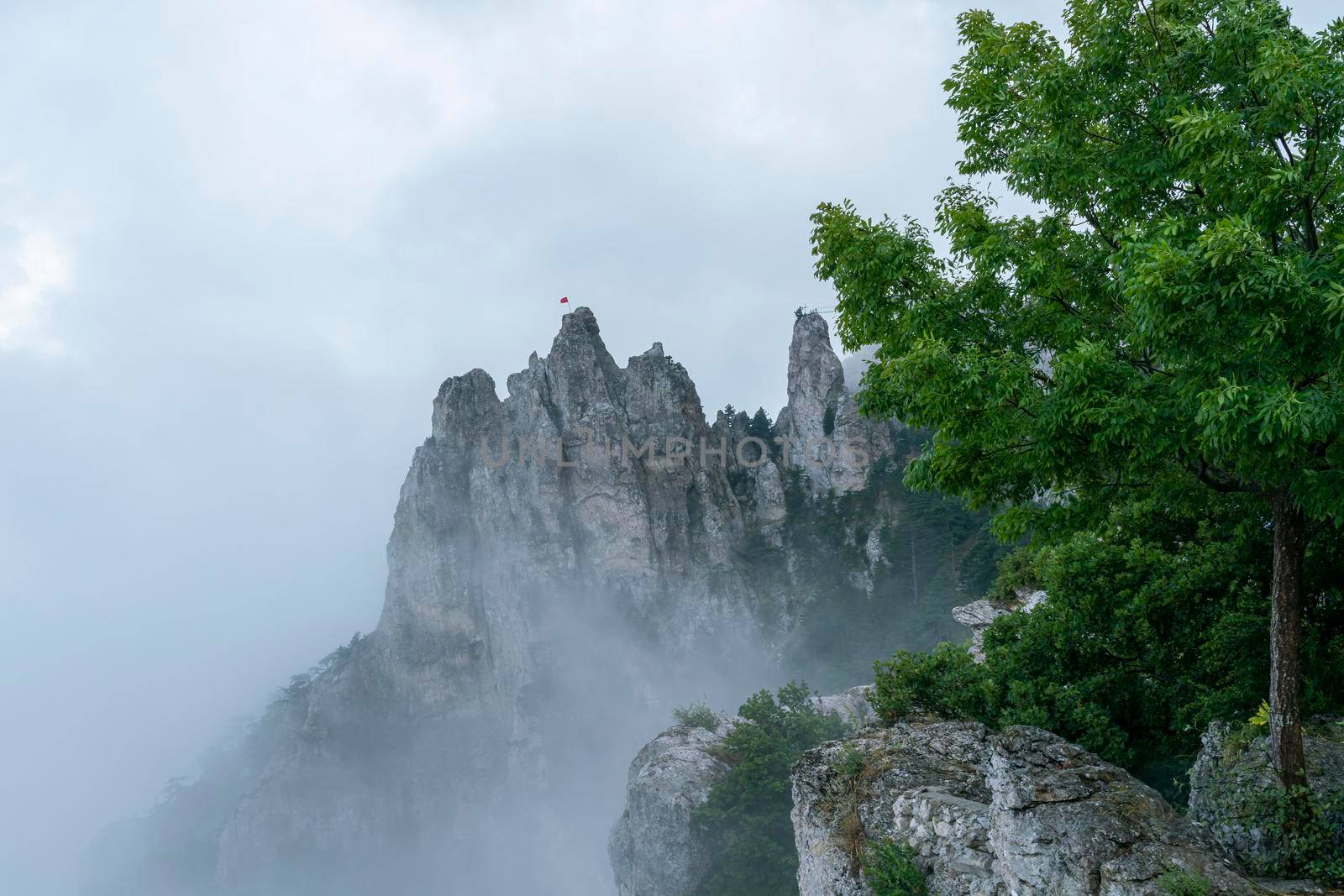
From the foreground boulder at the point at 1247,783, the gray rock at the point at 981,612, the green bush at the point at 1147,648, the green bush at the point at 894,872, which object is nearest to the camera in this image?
the foreground boulder at the point at 1247,783

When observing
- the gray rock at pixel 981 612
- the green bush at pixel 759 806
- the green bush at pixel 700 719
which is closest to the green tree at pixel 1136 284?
the gray rock at pixel 981 612

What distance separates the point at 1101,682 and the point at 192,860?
143692 millimetres

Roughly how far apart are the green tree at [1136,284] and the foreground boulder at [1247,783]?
1.92 ft

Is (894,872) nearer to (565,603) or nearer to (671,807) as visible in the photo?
(671,807)

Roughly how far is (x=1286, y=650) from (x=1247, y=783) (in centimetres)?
182

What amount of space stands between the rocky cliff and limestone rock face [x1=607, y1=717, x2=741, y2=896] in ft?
131

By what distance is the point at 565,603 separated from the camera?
300 ft

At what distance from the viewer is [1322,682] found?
11.7 meters

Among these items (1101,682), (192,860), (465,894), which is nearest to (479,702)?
(465,894)

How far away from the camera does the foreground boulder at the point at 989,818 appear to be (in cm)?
754

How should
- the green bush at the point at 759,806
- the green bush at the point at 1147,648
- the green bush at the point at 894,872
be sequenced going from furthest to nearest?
1. the green bush at the point at 759,806
2. the green bush at the point at 1147,648
3. the green bush at the point at 894,872

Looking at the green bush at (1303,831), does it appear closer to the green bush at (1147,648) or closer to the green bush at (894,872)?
the green bush at (1147,648)

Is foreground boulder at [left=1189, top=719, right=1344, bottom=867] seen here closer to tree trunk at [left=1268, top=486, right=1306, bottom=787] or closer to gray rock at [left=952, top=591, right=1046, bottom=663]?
tree trunk at [left=1268, top=486, right=1306, bottom=787]

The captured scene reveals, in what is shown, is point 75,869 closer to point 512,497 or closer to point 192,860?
point 192,860
